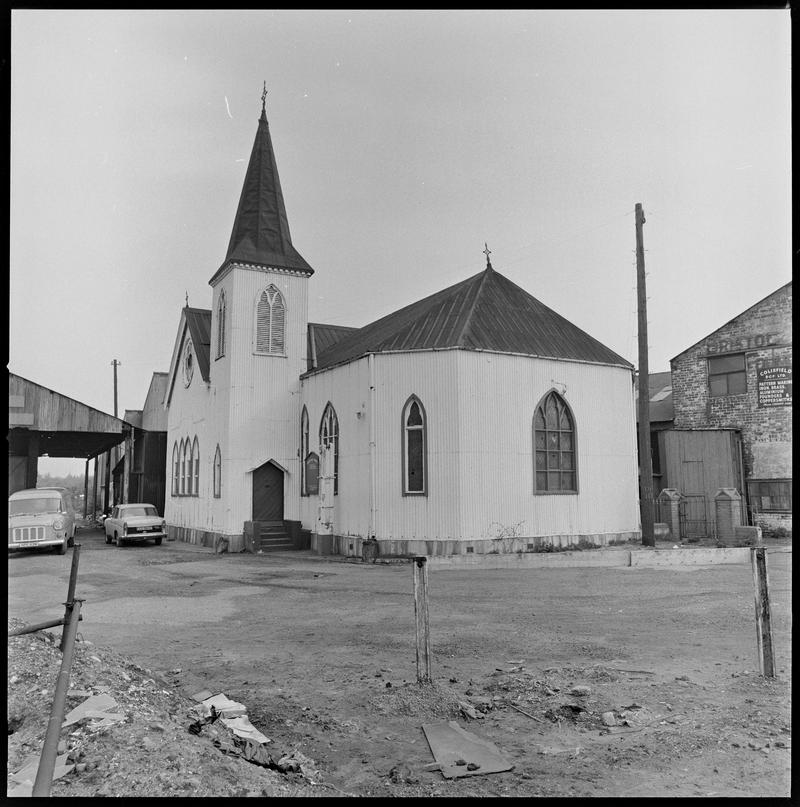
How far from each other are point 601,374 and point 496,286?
4585mm

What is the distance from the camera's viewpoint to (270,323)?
2503cm

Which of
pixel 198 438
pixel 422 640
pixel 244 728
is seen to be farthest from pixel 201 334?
pixel 244 728

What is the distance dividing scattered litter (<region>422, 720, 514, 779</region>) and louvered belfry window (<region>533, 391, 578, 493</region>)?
558 inches

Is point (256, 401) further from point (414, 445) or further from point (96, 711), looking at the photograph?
point (96, 711)

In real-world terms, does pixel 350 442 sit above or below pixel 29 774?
above

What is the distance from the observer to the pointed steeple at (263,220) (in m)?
25.3

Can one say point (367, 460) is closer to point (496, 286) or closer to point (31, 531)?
point (496, 286)

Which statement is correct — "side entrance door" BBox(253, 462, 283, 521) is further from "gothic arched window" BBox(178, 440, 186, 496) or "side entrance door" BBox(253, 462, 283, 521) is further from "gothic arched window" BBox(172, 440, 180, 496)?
"gothic arched window" BBox(172, 440, 180, 496)

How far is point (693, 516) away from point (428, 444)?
1119 cm

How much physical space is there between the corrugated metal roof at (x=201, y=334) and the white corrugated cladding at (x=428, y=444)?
35.2 feet

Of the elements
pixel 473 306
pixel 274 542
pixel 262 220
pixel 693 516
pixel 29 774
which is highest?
pixel 262 220

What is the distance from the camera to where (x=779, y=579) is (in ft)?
45.5

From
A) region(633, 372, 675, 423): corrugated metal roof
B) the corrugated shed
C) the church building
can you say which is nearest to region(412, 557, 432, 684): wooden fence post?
the church building

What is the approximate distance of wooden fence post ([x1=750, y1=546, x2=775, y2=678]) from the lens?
7.05 metres
